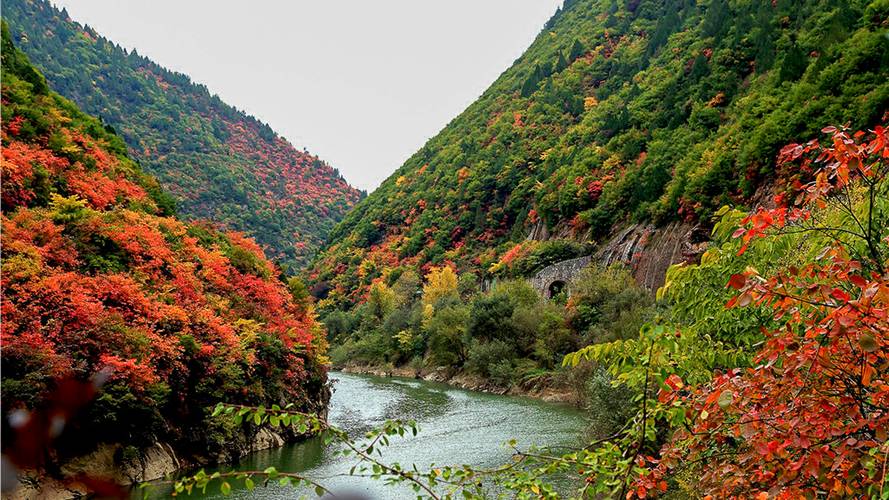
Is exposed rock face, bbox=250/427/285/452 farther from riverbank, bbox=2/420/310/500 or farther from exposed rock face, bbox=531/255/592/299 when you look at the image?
exposed rock face, bbox=531/255/592/299

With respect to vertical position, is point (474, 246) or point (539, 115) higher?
point (539, 115)

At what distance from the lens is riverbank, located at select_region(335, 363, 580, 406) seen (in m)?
34.5

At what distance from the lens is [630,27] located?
90.9 metres

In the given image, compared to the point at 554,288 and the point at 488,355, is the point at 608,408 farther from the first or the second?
the point at 554,288

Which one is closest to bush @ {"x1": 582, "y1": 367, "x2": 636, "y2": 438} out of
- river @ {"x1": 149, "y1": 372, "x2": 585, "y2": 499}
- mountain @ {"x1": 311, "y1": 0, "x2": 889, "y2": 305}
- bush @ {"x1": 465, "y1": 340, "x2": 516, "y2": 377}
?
river @ {"x1": 149, "y1": 372, "x2": 585, "y2": 499}

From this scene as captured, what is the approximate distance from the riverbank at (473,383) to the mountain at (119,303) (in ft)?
44.0

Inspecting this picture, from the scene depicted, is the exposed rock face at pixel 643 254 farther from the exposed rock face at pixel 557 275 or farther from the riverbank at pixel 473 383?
the riverbank at pixel 473 383

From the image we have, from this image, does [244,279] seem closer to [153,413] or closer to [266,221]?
[153,413]

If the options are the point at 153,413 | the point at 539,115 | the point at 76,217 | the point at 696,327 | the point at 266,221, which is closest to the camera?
the point at 696,327

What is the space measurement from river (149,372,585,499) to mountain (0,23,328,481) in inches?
98.1

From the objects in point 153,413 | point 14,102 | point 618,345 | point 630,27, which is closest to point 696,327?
point 618,345

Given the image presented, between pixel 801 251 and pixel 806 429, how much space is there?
6.70m

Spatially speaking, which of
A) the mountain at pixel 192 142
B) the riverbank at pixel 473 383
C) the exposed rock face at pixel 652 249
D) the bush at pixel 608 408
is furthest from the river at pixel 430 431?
the mountain at pixel 192 142

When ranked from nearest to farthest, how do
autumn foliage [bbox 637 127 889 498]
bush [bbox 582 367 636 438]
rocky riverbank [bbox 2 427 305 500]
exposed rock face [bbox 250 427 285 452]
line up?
autumn foliage [bbox 637 127 889 498], rocky riverbank [bbox 2 427 305 500], bush [bbox 582 367 636 438], exposed rock face [bbox 250 427 285 452]
